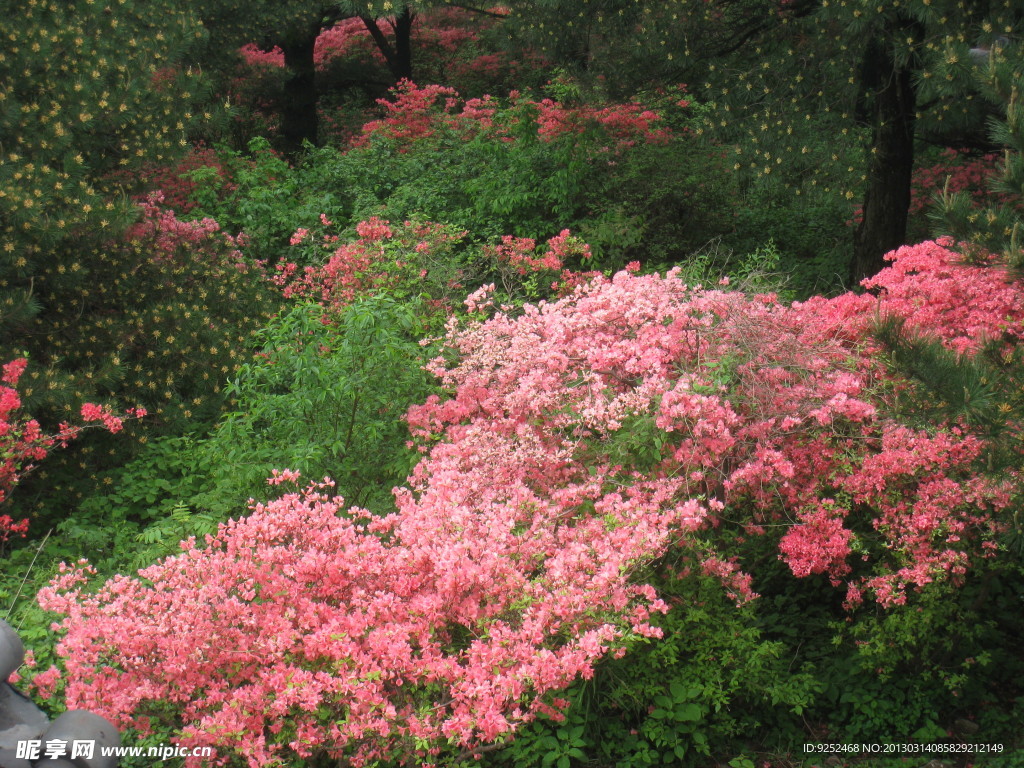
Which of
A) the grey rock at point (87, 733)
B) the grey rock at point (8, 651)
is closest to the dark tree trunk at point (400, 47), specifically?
the grey rock at point (8, 651)

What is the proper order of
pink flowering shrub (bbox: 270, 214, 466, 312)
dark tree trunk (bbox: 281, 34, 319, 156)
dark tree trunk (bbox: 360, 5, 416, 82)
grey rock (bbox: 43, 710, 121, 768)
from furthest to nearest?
dark tree trunk (bbox: 360, 5, 416, 82)
dark tree trunk (bbox: 281, 34, 319, 156)
pink flowering shrub (bbox: 270, 214, 466, 312)
grey rock (bbox: 43, 710, 121, 768)

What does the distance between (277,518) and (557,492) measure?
1.29 m

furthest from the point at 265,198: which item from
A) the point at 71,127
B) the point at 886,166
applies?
the point at 886,166

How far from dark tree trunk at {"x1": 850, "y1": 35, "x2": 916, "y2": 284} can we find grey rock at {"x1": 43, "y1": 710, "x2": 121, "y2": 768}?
6706mm

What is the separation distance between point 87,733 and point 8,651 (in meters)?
0.39

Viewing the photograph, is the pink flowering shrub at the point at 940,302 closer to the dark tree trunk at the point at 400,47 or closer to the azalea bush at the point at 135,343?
the azalea bush at the point at 135,343

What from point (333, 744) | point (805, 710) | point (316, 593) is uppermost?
point (316, 593)

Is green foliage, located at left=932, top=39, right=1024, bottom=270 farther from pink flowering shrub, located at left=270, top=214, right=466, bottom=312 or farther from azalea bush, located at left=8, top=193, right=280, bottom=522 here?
azalea bush, located at left=8, top=193, right=280, bottom=522

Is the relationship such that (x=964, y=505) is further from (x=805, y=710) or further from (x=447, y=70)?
(x=447, y=70)

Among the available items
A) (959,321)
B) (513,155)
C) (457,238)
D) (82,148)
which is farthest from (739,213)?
(82,148)

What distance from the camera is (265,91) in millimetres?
15125


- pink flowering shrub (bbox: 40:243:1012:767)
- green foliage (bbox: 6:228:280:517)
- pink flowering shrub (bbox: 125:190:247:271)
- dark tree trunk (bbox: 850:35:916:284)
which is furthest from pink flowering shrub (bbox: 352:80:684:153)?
pink flowering shrub (bbox: 40:243:1012:767)

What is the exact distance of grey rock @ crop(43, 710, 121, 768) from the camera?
2.97m

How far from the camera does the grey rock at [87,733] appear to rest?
2.97 m
